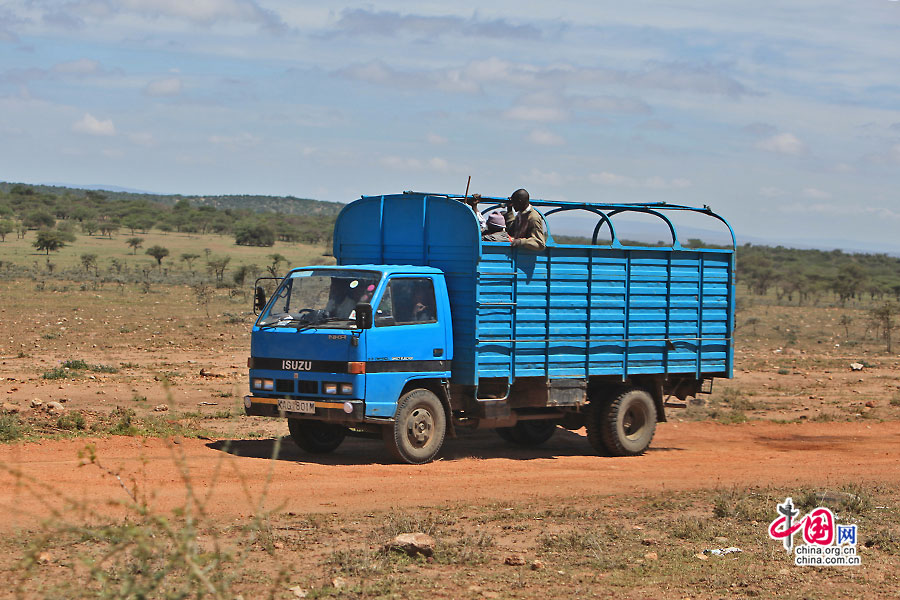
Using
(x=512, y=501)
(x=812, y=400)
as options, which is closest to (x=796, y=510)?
(x=512, y=501)

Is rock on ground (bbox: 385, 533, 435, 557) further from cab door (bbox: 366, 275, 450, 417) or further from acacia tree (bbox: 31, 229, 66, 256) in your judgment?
acacia tree (bbox: 31, 229, 66, 256)

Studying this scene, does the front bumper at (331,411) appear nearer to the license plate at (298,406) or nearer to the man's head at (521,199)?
the license plate at (298,406)

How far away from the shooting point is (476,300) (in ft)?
41.8

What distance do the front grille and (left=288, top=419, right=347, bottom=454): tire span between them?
1.07 metres

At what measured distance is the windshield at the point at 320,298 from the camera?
40.6 ft

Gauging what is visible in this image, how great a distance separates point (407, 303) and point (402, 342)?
0.45m

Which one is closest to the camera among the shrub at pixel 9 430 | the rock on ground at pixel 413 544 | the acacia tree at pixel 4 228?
the rock on ground at pixel 413 544

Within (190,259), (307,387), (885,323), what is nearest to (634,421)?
(307,387)

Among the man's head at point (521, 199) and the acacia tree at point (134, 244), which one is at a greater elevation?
the acacia tree at point (134, 244)

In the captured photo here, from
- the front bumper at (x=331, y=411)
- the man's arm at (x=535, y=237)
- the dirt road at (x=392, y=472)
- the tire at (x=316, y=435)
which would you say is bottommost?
the dirt road at (x=392, y=472)

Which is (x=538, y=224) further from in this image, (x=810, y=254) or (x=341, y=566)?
(x=810, y=254)

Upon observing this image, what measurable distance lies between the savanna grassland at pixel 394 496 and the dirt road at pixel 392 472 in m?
0.05

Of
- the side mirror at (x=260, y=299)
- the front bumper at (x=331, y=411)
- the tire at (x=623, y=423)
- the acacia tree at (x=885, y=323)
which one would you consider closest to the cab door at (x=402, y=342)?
the front bumper at (x=331, y=411)

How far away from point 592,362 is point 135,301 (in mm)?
23881
